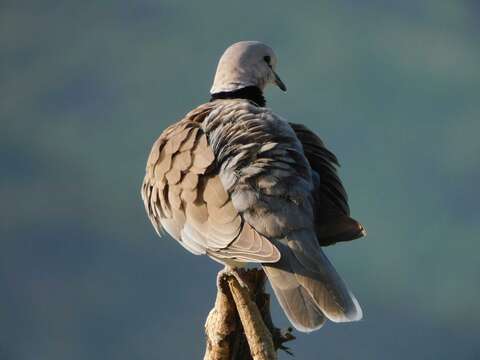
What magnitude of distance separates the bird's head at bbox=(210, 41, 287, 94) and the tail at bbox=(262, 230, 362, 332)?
5.96 feet

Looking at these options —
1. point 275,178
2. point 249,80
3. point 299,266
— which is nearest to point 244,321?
point 299,266

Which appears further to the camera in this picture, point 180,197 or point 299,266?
point 180,197

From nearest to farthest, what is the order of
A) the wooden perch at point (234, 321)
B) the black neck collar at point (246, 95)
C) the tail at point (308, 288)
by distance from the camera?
the tail at point (308, 288) → the wooden perch at point (234, 321) → the black neck collar at point (246, 95)

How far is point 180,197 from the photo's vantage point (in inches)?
232

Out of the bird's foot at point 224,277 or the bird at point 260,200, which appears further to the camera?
the bird's foot at point 224,277

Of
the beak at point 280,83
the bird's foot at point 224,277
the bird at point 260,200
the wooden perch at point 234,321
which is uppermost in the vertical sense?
the beak at point 280,83

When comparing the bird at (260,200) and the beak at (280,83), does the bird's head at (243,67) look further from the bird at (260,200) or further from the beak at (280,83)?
the bird at (260,200)

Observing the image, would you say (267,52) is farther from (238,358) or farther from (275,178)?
(238,358)

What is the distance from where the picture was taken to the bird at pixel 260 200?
17.3ft

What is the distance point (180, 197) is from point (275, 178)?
585 millimetres

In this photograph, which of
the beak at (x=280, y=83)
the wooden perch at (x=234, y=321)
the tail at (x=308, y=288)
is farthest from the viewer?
the beak at (x=280, y=83)

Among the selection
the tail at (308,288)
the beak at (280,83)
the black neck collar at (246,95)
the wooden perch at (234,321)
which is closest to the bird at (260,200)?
the tail at (308,288)

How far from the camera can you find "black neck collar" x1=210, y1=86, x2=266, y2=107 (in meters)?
6.91

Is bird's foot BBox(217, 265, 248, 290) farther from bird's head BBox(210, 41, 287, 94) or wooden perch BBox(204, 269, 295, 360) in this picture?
bird's head BBox(210, 41, 287, 94)
